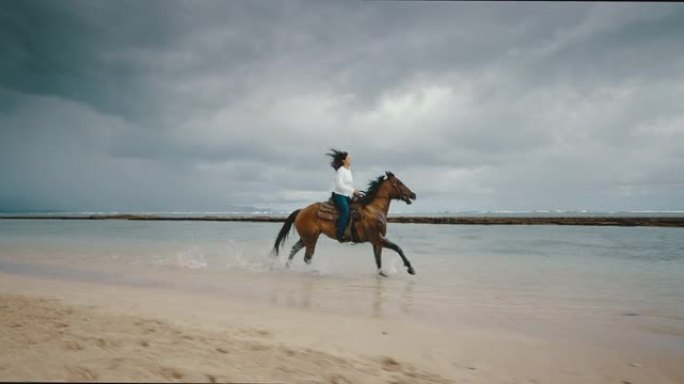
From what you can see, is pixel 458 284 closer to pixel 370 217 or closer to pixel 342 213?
pixel 370 217

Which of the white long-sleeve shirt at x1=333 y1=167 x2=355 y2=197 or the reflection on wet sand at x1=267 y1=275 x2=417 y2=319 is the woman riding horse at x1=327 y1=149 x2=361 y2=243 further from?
the reflection on wet sand at x1=267 y1=275 x2=417 y2=319

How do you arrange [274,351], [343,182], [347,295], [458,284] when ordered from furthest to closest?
[343,182], [458,284], [347,295], [274,351]

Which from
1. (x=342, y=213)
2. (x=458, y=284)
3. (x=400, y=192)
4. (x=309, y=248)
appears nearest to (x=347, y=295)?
(x=458, y=284)

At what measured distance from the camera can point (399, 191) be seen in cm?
945

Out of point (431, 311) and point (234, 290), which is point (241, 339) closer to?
point (431, 311)

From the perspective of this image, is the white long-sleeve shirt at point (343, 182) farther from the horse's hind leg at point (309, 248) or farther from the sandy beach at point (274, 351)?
the sandy beach at point (274, 351)

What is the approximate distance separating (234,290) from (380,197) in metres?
4.00

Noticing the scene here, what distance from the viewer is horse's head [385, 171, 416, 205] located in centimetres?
941

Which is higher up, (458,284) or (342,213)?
(342,213)

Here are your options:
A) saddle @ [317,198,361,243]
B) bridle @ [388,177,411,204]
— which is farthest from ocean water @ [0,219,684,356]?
bridle @ [388,177,411,204]

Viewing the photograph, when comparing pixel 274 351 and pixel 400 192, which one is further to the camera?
pixel 400 192

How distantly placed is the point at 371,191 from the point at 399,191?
65 centimetres

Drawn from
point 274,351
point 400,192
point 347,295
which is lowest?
point 347,295

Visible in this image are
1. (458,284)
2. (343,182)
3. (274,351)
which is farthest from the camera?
(343,182)
